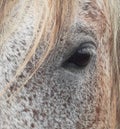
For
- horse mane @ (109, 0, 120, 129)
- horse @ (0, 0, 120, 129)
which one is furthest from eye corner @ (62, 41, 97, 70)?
horse mane @ (109, 0, 120, 129)

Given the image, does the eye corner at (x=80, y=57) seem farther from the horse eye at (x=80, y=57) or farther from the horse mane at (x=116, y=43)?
the horse mane at (x=116, y=43)

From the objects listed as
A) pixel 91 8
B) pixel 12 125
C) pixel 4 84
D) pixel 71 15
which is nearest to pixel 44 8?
pixel 71 15

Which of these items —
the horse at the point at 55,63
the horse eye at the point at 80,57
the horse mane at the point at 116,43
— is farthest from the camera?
the horse mane at the point at 116,43

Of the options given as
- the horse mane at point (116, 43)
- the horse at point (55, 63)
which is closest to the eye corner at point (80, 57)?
the horse at point (55, 63)

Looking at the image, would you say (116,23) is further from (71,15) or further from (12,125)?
(12,125)

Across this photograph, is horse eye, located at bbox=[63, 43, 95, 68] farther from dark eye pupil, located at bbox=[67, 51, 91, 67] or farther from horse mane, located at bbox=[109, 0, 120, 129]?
horse mane, located at bbox=[109, 0, 120, 129]

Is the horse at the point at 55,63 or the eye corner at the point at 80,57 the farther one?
the eye corner at the point at 80,57

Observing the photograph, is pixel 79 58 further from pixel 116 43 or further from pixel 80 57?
pixel 116 43
